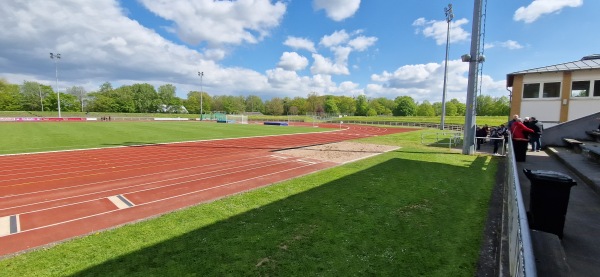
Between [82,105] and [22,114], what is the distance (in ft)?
153

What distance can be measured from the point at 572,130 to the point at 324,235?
1760cm

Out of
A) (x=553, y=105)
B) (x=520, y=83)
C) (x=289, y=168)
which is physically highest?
(x=520, y=83)

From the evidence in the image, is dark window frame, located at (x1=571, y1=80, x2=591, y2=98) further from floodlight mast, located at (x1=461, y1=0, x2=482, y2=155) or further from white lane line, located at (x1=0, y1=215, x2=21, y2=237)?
white lane line, located at (x1=0, y1=215, x2=21, y2=237)

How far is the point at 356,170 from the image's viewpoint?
11.5m

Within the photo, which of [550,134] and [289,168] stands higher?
[550,134]

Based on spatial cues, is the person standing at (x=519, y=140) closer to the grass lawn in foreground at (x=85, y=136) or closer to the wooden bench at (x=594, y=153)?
the wooden bench at (x=594, y=153)

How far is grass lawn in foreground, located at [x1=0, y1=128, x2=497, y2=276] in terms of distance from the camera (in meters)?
4.39

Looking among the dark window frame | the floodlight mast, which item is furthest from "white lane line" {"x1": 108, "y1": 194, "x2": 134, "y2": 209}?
the dark window frame

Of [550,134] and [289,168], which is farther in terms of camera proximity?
[550,134]

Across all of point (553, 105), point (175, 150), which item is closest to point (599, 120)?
point (553, 105)

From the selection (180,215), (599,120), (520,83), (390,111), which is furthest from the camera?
(390,111)

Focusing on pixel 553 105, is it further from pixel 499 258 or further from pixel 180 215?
pixel 180 215

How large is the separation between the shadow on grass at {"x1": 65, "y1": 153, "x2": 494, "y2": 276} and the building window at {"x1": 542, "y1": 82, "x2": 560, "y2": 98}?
15.9 m

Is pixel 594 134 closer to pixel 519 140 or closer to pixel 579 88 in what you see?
pixel 519 140
